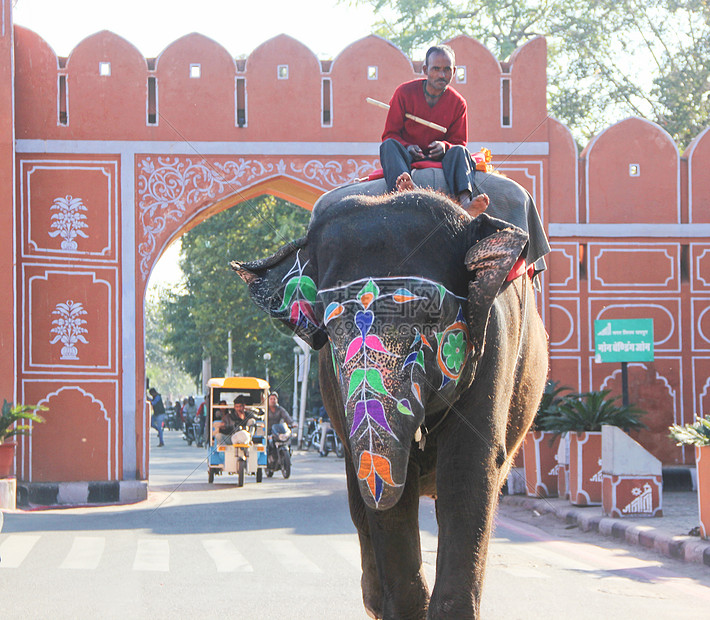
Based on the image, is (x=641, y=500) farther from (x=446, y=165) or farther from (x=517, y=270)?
(x=517, y=270)

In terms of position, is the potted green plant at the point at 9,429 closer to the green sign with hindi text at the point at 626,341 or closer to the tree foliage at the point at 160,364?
the green sign with hindi text at the point at 626,341

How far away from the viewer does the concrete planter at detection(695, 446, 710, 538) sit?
9.95 meters

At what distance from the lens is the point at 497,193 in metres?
4.45

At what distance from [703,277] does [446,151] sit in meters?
13.4

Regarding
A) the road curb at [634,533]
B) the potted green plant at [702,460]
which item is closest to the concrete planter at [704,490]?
the potted green plant at [702,460]

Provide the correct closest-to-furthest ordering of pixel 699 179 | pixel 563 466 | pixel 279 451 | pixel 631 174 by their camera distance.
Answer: pixel 563 466
pixel 631 174
pixel 699 179
pixel 279 451

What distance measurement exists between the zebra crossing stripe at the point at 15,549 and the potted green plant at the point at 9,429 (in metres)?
3.35

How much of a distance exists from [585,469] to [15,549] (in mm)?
6781

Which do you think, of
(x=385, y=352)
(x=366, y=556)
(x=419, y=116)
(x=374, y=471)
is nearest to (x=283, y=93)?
(x=419, y=116)

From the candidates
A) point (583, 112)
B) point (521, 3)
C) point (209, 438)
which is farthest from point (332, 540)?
point (521, 3)

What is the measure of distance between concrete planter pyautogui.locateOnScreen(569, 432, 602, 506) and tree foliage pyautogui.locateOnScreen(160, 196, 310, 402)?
13408 mm

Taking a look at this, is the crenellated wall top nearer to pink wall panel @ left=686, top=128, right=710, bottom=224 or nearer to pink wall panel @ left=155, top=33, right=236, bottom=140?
pink wall panel @ left=155, top=33, right=236, bottom=140

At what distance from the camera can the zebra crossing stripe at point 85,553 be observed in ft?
30.1

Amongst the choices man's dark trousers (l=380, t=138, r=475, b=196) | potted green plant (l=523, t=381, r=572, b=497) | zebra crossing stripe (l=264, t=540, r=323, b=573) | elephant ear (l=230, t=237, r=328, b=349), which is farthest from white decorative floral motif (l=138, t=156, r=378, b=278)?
elephant ear (l=230, t=237, r=328, b=349)
